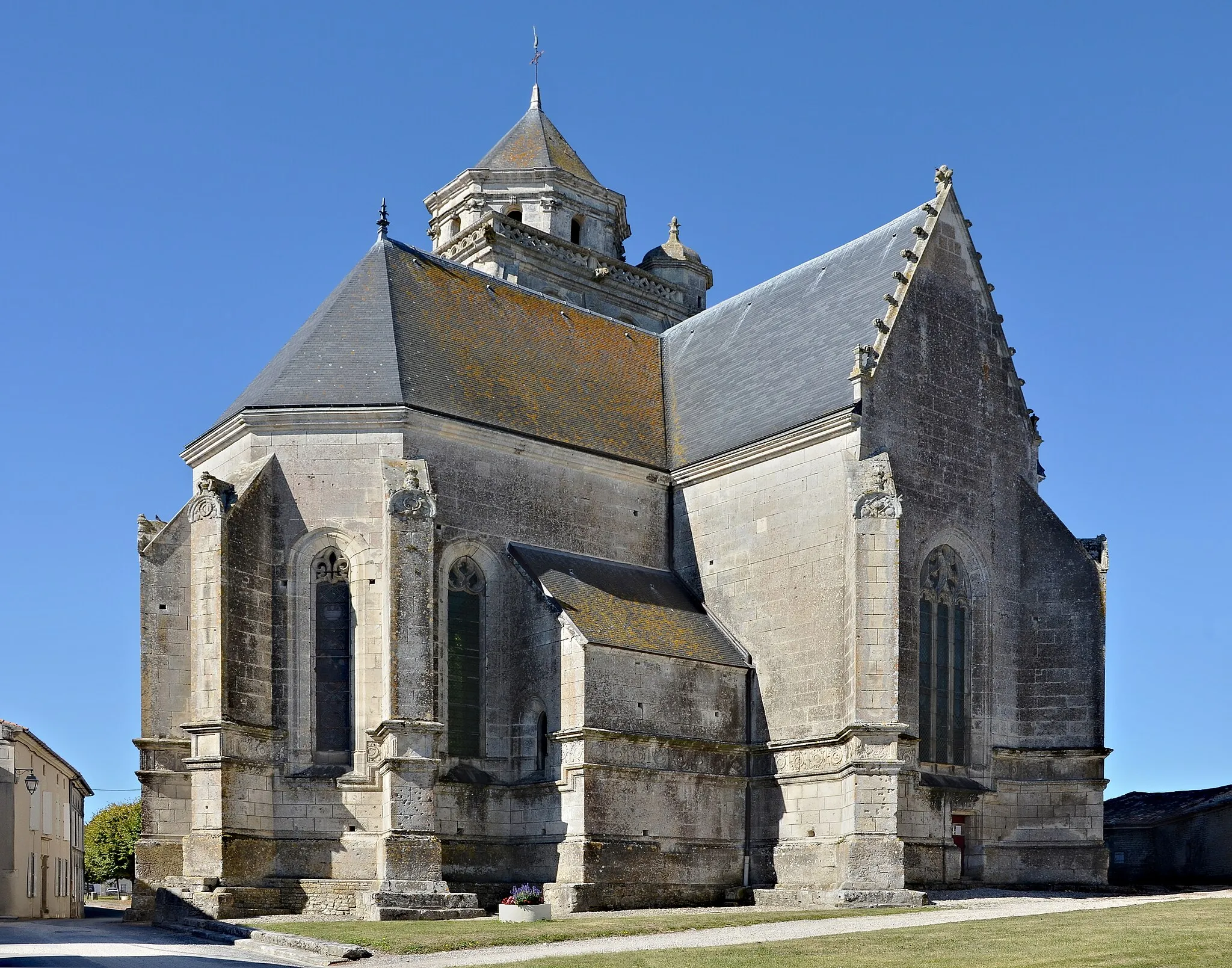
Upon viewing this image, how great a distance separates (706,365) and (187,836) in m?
14.7

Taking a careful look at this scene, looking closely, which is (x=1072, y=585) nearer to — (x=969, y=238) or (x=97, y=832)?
(x=969, y=238)

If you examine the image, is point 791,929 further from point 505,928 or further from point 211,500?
point 211,500

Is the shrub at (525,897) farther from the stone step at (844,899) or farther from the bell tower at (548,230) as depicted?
the bell tower at (548,230)

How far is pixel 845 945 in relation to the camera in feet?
56.0

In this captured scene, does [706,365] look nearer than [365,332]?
No

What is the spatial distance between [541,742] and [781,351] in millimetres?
9458

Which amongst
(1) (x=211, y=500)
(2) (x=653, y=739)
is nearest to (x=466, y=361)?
(1) (x=211, y=500)

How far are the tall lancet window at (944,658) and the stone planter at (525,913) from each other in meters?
8.19

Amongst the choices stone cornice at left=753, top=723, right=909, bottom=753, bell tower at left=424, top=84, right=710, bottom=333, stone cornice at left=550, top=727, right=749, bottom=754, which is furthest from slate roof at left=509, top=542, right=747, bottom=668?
bell tower at left=424, top=84, right=710, bottom=333

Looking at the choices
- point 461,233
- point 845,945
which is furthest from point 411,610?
point 461,233

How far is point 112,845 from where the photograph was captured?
208 ft

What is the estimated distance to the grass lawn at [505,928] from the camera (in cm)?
1830

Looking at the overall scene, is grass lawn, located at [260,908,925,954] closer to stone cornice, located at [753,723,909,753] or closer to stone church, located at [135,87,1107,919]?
stone church, located at [135,87,1107,919]

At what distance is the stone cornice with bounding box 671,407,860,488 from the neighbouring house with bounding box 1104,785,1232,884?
39.6 feet
